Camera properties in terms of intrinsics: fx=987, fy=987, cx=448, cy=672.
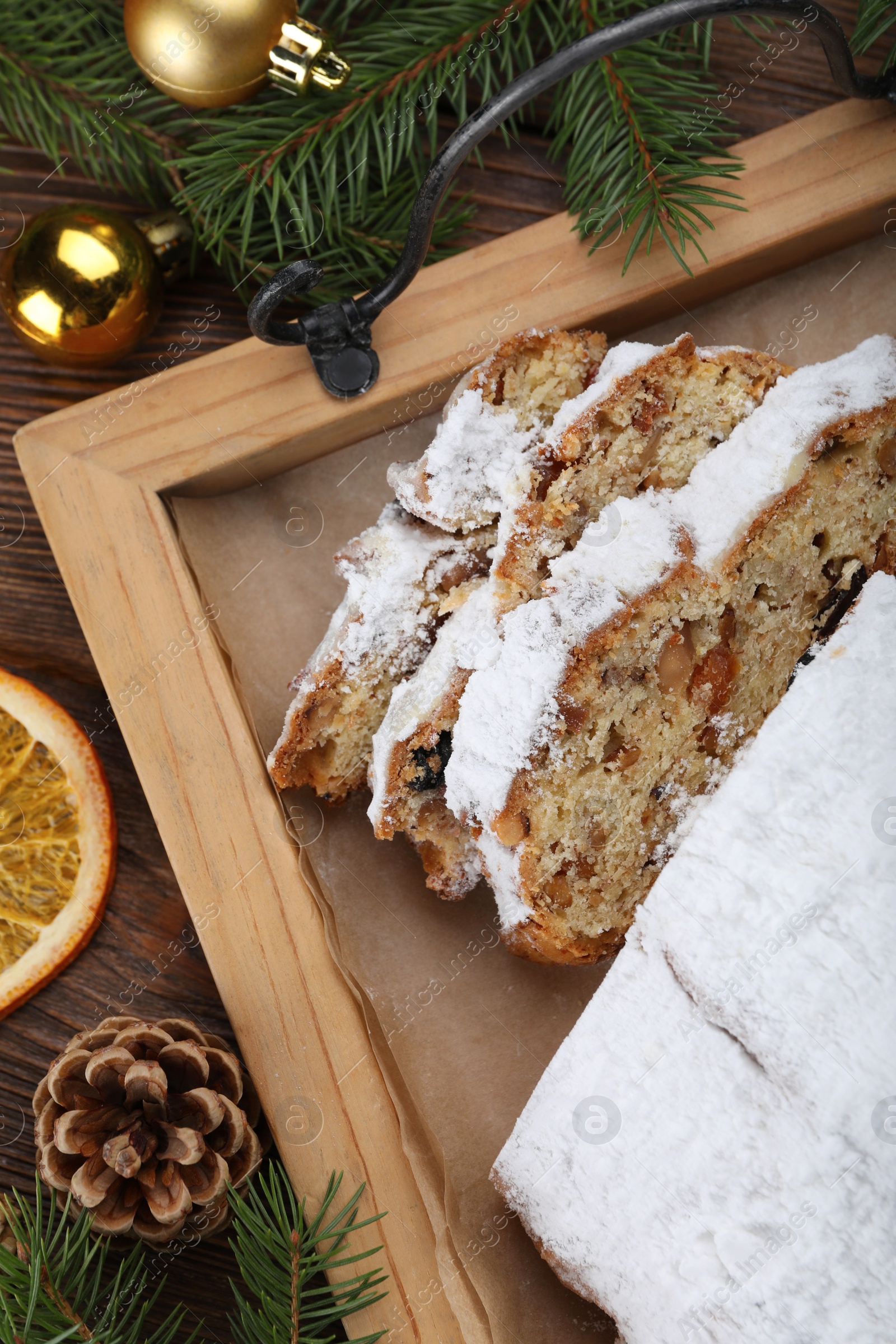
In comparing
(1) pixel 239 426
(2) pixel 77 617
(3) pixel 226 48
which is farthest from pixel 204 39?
(2) pixel 77 617

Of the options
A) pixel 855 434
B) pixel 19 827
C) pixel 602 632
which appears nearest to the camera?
pixel 602 632

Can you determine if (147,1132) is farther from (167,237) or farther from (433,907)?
(167,237)

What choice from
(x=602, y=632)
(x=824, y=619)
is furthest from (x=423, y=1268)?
(x=824, y=619)

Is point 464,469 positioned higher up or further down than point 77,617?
higher up

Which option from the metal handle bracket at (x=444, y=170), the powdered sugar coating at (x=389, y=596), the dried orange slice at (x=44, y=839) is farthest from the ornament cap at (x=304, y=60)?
the dried orange slice at (x=44, y=839)

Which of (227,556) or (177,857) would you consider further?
(227,556)

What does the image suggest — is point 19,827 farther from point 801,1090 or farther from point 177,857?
point 801,1090

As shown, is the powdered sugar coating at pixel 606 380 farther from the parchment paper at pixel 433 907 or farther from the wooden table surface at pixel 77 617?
the wooden table surface at pixel 77 617
